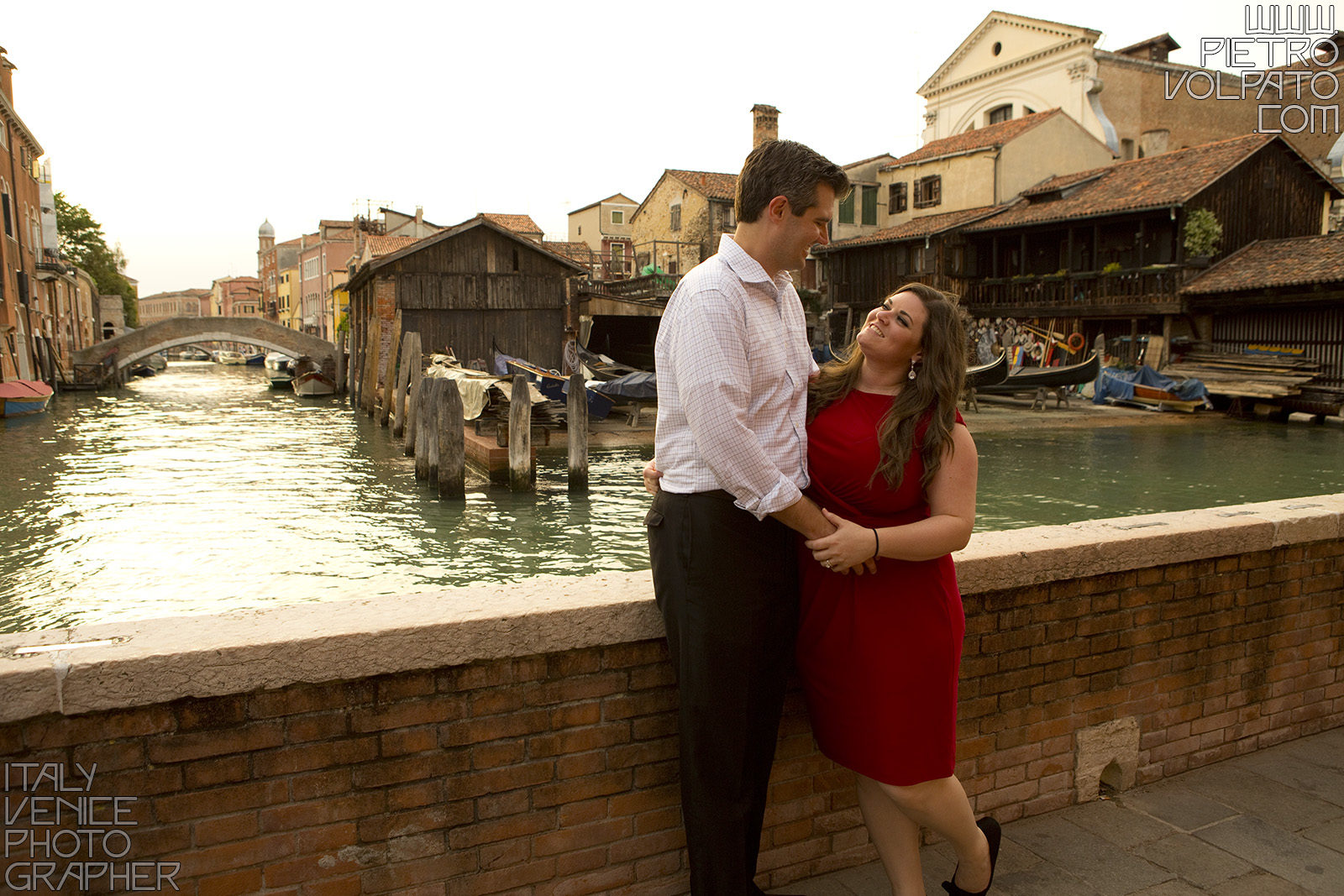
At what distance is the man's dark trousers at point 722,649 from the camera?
1.98 metres

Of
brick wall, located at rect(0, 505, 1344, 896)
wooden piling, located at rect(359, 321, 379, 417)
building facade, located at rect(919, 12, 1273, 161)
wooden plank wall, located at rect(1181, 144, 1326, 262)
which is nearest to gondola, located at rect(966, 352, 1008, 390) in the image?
wooden plank wall, located at rect(1181, 144, 1326, 262)

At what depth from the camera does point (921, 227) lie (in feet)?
93.1

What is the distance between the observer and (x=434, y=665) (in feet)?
6.69

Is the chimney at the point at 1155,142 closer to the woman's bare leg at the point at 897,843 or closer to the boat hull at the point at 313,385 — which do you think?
the boat hull at the point at 313,385

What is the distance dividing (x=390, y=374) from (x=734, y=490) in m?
18.5

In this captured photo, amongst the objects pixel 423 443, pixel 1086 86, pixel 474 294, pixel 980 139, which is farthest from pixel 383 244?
pixel 423 443

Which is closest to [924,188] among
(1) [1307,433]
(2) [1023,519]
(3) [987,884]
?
(1) [1307,433]

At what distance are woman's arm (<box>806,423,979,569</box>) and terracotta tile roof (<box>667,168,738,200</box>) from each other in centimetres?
3269

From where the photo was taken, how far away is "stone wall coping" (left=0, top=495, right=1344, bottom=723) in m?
1.77

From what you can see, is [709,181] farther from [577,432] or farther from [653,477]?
[653,477]

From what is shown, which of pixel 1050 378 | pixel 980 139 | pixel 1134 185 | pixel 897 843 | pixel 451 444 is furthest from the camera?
pixel 980 139

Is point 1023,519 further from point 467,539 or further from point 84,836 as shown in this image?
point 84,836

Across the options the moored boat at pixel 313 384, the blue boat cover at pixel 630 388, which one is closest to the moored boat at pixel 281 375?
the moored boat at pixel 313 384

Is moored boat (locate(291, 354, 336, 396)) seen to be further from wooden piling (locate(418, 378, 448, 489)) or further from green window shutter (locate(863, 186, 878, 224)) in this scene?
wooden piling (locate(418, 378, 448, 489))
